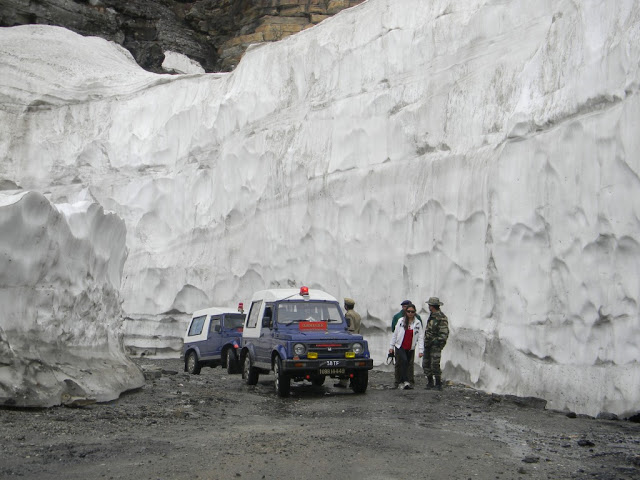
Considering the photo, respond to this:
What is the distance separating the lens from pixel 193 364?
17391 millimetres

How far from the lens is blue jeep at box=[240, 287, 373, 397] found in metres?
11.6

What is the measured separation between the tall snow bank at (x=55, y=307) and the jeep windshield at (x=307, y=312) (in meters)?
2.63

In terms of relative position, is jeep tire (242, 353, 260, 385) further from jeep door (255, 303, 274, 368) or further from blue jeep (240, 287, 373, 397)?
jeep door (255, 303, 274, 368)

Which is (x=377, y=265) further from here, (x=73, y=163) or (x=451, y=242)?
(x=73, y=163)

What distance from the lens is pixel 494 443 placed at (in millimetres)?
7633

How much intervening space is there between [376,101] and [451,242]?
5248 millimetres

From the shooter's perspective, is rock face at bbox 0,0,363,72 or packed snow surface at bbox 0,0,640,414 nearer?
packed snow surface at bbox 0,0,640,414

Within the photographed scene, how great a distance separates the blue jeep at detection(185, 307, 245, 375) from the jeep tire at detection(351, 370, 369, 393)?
4843 millimetres

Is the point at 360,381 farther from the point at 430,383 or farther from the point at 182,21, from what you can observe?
the point at 182,21

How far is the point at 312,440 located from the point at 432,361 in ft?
17.2

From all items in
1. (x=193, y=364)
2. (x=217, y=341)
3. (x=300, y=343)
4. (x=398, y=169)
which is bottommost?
(x=193, y=364)

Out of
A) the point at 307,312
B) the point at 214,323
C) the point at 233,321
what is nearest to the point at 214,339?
the point at 214,323

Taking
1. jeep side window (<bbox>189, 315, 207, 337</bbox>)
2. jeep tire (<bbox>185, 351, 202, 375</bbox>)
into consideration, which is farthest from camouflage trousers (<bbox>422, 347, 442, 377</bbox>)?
jeep side window (<bbox>189, 315, 207, 337</bbox>)

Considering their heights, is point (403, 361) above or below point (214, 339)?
below
